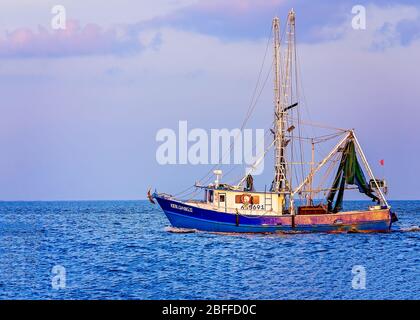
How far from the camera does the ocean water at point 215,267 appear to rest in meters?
40.9

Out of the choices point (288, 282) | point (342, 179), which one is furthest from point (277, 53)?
point (288, 282)

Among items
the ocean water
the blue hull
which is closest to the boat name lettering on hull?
the blue hull

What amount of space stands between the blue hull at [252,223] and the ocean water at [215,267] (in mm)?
724

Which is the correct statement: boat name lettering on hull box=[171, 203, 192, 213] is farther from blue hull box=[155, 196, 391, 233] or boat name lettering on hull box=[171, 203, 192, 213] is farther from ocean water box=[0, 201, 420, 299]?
ocean water box=[0, 201, 420, 299]

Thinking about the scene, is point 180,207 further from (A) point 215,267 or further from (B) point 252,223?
(A) point 215,267

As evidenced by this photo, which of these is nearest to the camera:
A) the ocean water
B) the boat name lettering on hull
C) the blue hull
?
the ocean water

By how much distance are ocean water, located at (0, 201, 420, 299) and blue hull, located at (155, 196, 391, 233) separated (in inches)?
28.5

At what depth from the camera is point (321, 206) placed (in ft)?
218

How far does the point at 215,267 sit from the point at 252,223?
14456 mm

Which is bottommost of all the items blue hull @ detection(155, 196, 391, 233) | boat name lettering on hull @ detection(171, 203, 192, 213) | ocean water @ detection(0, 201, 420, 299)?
ocean water @ detection(0, 201, 420, 299)

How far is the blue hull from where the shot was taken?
209 feet

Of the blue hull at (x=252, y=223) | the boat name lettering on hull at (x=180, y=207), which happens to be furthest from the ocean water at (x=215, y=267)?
the boat name lettering on hull at (x=180, y=207)

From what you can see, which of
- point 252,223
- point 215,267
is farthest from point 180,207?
point 215,267
